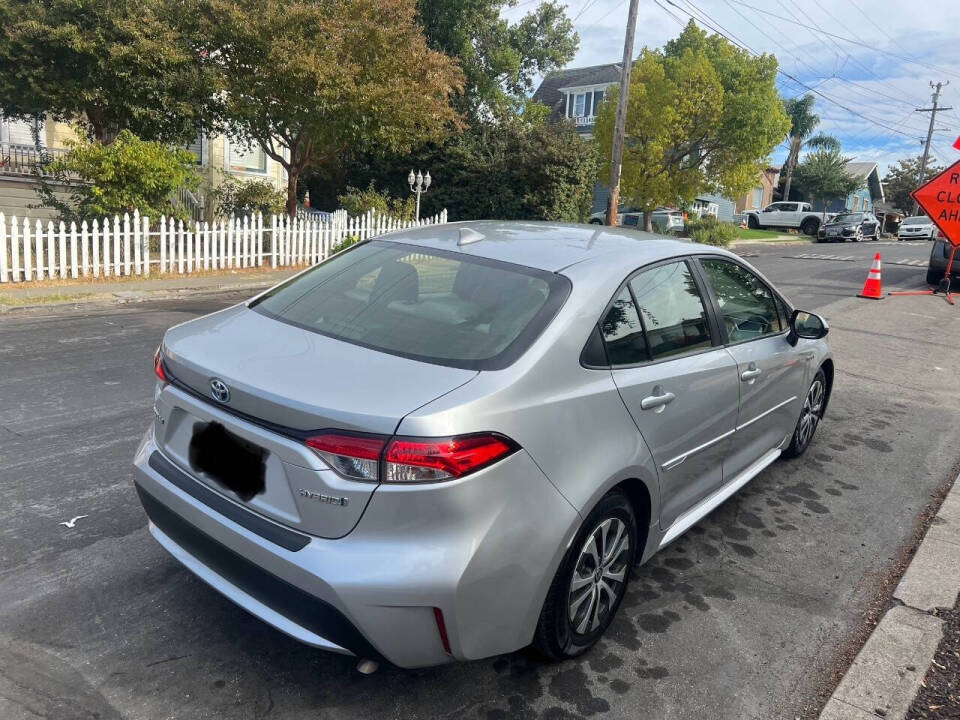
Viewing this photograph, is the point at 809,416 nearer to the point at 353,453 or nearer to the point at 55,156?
the point at 353,453

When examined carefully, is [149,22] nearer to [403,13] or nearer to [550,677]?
[403,13]

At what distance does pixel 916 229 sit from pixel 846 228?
8990 mm

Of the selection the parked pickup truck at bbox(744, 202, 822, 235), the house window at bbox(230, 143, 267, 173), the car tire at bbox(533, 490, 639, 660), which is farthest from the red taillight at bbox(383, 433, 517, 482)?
the parked pickup truck at bbox(744, 202, 822, 235)

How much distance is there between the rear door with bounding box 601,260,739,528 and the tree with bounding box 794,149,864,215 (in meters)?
51.3

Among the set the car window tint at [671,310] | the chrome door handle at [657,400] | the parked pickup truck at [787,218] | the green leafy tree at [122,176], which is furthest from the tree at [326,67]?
the parked pickup truck at [787,218]

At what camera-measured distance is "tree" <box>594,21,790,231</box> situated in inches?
1033

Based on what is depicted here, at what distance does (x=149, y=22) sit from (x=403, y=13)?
16.8 feet

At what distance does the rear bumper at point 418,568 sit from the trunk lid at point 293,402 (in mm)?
82

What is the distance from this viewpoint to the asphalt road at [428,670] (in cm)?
256

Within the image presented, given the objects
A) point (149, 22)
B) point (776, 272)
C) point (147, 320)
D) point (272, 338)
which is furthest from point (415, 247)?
point (776, 272)

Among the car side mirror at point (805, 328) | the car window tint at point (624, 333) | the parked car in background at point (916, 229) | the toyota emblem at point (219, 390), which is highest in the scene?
the parked car in background at point (916, 229)

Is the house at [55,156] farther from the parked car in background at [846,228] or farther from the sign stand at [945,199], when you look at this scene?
the parked car in background at [846,228]

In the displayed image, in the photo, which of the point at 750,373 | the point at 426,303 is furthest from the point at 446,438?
the point at 750,373

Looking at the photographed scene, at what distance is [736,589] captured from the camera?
3.48 meters
